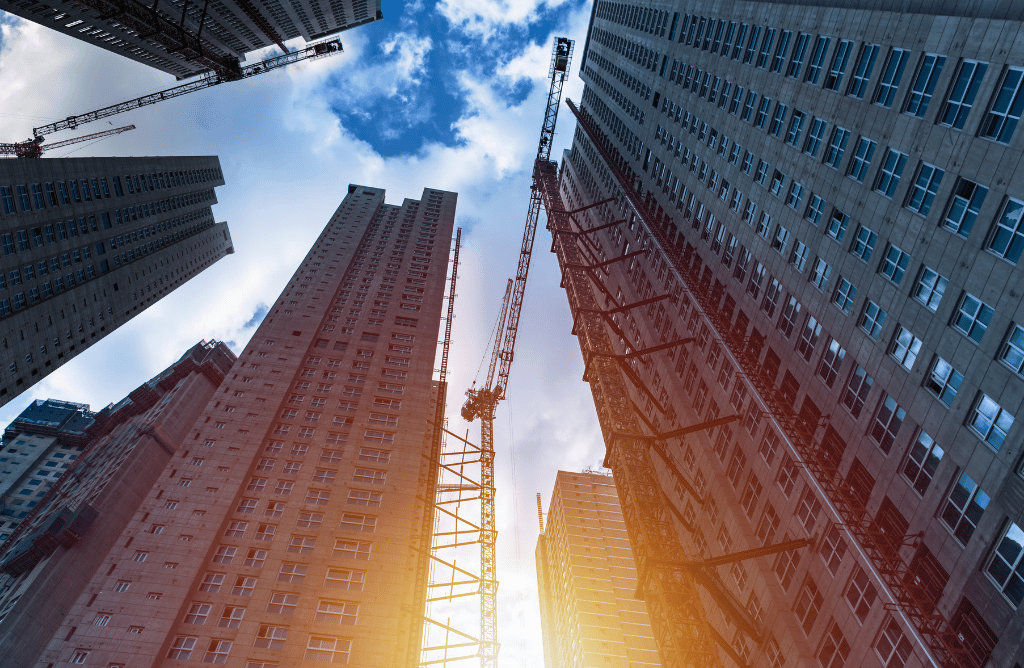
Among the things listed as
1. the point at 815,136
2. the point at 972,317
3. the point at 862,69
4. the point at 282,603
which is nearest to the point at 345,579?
the point at 282,603

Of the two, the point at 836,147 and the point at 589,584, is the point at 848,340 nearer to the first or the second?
the point at 836,147

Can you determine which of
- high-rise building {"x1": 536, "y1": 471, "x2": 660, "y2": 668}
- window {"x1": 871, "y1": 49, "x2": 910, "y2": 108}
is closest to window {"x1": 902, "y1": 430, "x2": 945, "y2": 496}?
window {"x1": 871, "y1": 49, "x2": 910, "y2": 108}

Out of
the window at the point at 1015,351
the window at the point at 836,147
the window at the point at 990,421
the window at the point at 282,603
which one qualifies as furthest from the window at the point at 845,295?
the window at the point at 282,603

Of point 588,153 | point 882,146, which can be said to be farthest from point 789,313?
point 588,153

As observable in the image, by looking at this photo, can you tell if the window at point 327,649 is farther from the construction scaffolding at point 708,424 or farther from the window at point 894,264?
the window at point 894,264

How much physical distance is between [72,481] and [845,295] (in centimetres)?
11375

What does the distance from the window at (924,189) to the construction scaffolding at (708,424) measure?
573 inches

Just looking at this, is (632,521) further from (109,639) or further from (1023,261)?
(109,639)

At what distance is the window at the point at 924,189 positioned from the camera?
3130 cm

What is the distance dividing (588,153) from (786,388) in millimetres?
79089

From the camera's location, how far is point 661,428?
2557 inches

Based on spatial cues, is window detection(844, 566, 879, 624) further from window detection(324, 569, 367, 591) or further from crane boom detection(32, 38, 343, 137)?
crane boom detection(32, 38, 343, 137)

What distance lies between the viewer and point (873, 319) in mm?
35188

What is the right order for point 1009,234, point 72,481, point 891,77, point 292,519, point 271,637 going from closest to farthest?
point 1009,234 < point 891,77 < point 271,637 < point 292,519 < point 72,481
